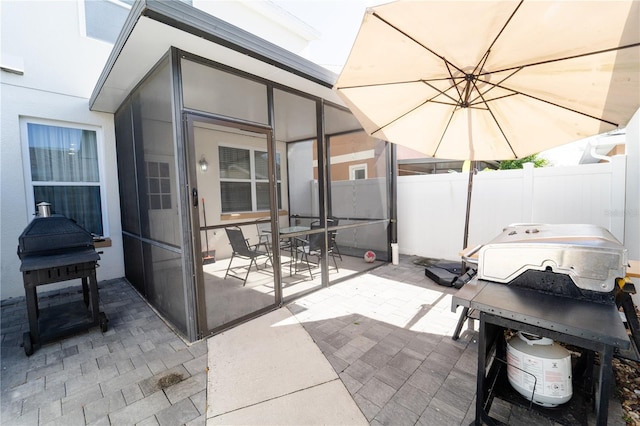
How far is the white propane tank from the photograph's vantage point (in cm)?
147

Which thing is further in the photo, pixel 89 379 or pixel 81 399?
pixel 89 379

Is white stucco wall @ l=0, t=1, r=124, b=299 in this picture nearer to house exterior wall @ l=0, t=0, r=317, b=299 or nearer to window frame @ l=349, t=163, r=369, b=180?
house exterior wall @ l=0, t=0, r=317, b=299

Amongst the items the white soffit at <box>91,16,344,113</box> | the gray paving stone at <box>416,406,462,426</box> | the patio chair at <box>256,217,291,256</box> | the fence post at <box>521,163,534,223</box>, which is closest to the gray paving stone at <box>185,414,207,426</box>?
the gray paving stone at <box>416,406,462,426</box>

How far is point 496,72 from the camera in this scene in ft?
7.15

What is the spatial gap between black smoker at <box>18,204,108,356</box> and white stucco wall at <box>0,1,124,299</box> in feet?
3.90

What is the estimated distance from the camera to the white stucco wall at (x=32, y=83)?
361cm

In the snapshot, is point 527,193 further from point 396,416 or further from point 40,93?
point 40,93

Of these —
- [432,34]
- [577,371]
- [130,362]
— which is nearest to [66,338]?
[130,362]

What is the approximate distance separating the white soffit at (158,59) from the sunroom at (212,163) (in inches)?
0.5

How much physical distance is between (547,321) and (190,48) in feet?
10.7

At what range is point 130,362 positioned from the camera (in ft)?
7.80

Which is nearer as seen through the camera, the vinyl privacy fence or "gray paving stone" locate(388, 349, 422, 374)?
"gray paving stone" locate(388, 349, 422, 374)

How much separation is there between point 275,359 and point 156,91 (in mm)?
2904

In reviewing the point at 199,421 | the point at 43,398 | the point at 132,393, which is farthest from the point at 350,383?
the point at 43,398
